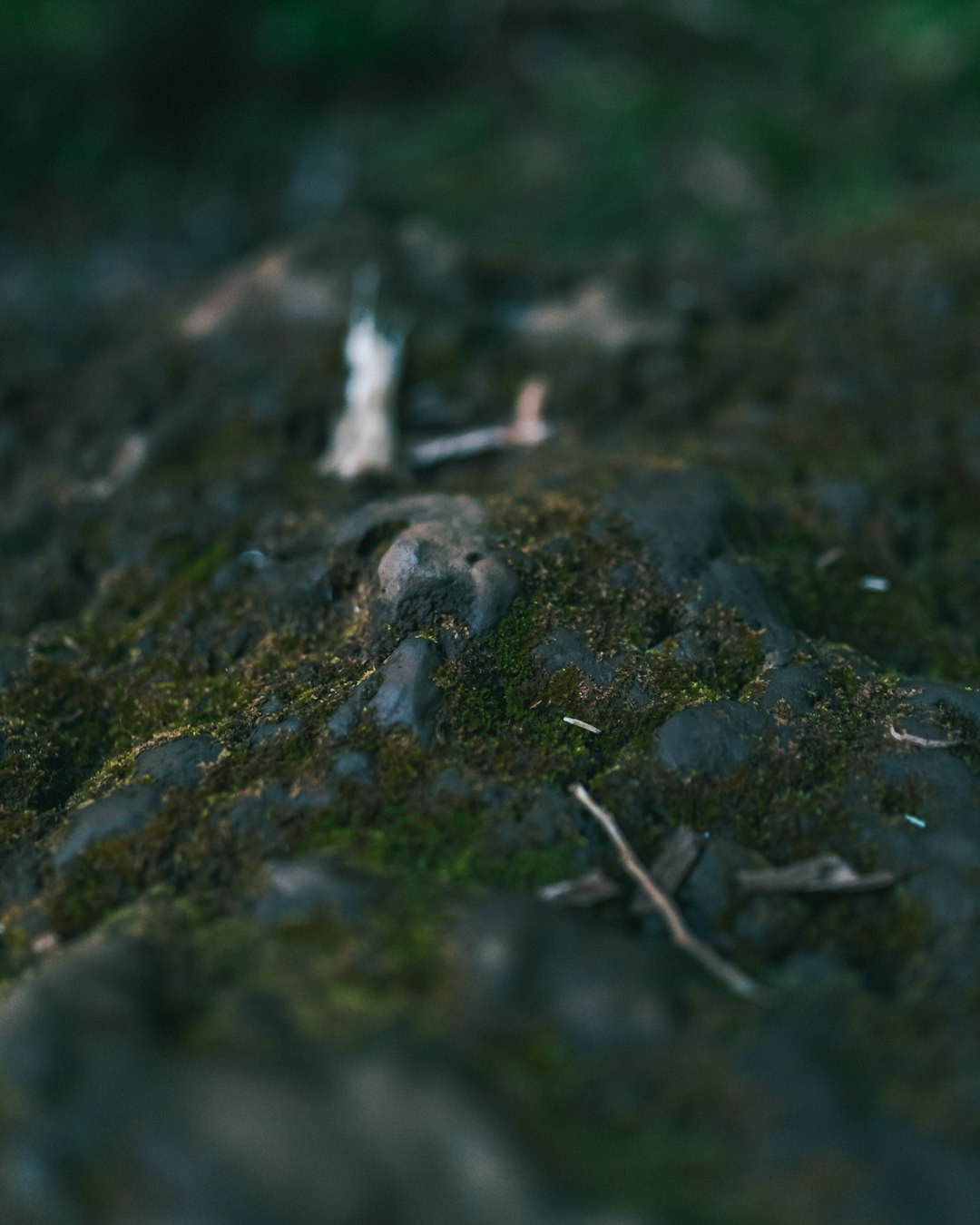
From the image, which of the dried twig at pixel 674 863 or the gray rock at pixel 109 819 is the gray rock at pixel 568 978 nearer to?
the dried twig at pixel 674 863

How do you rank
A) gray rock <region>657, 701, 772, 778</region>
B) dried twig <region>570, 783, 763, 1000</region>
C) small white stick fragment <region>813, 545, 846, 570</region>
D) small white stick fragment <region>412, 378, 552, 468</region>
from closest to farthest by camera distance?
dried twig <region>570, 783, 763, 1000</region> < gray rock <region>657, 701, 772, 778</region> < small white stick fragment <region>813, 545, 846, 570</region> < small white stick fragment <region>412, 378, 552, 468</region>

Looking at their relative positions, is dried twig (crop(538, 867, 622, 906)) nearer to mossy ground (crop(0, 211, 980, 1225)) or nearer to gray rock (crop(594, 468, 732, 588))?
mossy ground (crop(0, 211, 980, 1225))

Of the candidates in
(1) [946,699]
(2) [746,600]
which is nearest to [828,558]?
(2) [746,600]

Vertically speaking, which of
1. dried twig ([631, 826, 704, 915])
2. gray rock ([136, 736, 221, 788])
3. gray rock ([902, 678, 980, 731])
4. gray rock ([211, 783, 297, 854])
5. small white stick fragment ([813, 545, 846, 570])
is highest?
gray rock ([211, 783, 297, 854])

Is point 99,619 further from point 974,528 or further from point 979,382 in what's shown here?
point 979,382

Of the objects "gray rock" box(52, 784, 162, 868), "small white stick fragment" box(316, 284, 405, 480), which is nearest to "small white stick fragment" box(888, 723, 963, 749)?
"gray rock" box(52, 784, 162, 868)

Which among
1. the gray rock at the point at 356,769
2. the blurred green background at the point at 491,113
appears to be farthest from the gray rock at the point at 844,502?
the blurred green background at the point at 491,113

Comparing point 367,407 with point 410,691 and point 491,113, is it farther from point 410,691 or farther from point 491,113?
point 491,113
